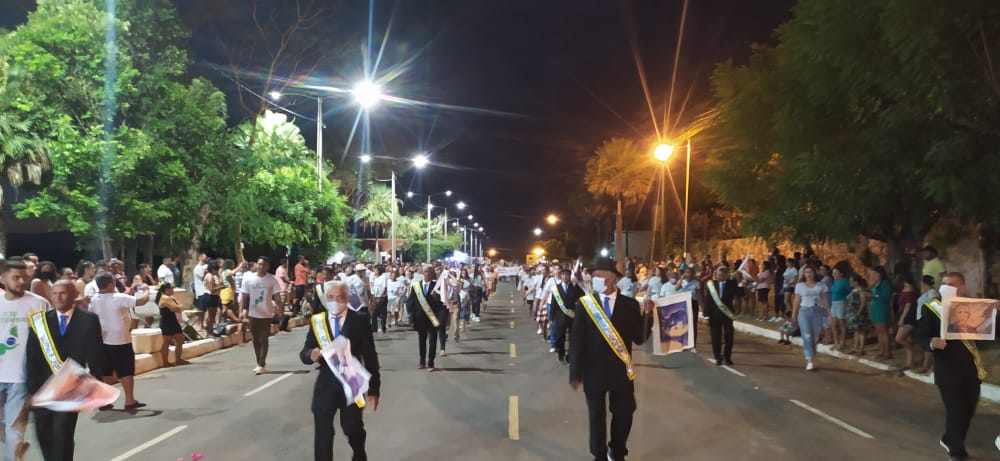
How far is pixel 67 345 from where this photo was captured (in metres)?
6.31

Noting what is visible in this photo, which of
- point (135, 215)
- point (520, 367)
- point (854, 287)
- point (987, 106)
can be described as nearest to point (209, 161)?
point (135, 215)

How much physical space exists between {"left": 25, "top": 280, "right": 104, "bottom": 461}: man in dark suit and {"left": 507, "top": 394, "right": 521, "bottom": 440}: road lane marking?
13.4ft

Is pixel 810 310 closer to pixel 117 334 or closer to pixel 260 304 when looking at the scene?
pixel 260 304

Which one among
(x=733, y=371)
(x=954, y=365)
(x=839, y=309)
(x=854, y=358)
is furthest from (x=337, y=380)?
(x=839, y=309)

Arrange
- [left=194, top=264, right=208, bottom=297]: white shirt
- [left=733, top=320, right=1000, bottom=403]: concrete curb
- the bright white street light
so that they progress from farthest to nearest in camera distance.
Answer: the bright white street light → [left=194, top=264, right=208, bottom=297]: white shirt → [left=733, top=320, right=1000, bottom=403]: concrete curb

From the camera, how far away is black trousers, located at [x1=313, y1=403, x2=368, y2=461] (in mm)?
5773

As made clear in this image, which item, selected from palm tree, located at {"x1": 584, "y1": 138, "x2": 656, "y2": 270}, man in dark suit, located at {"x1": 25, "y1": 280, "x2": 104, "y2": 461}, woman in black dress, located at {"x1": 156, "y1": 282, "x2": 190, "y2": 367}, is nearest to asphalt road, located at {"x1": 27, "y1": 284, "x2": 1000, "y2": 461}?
woman in black dress, located at {"x1": 156, "y1": 282, "x2": 190, "y2": 367}

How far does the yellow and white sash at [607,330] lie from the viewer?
6.51 m

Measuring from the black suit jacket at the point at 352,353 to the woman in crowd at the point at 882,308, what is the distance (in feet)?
37.2

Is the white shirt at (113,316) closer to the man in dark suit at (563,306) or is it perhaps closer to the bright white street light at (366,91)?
the man in dark suit at (563,306)

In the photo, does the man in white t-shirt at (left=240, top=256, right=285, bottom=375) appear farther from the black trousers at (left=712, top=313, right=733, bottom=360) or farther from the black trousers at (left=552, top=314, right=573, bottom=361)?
the black trousers at (left=712, top=313, right=733, bottom=360)

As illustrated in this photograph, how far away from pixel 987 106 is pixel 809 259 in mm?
9024

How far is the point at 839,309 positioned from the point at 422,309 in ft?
28.4

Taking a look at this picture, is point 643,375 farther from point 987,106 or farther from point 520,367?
point 987,106
